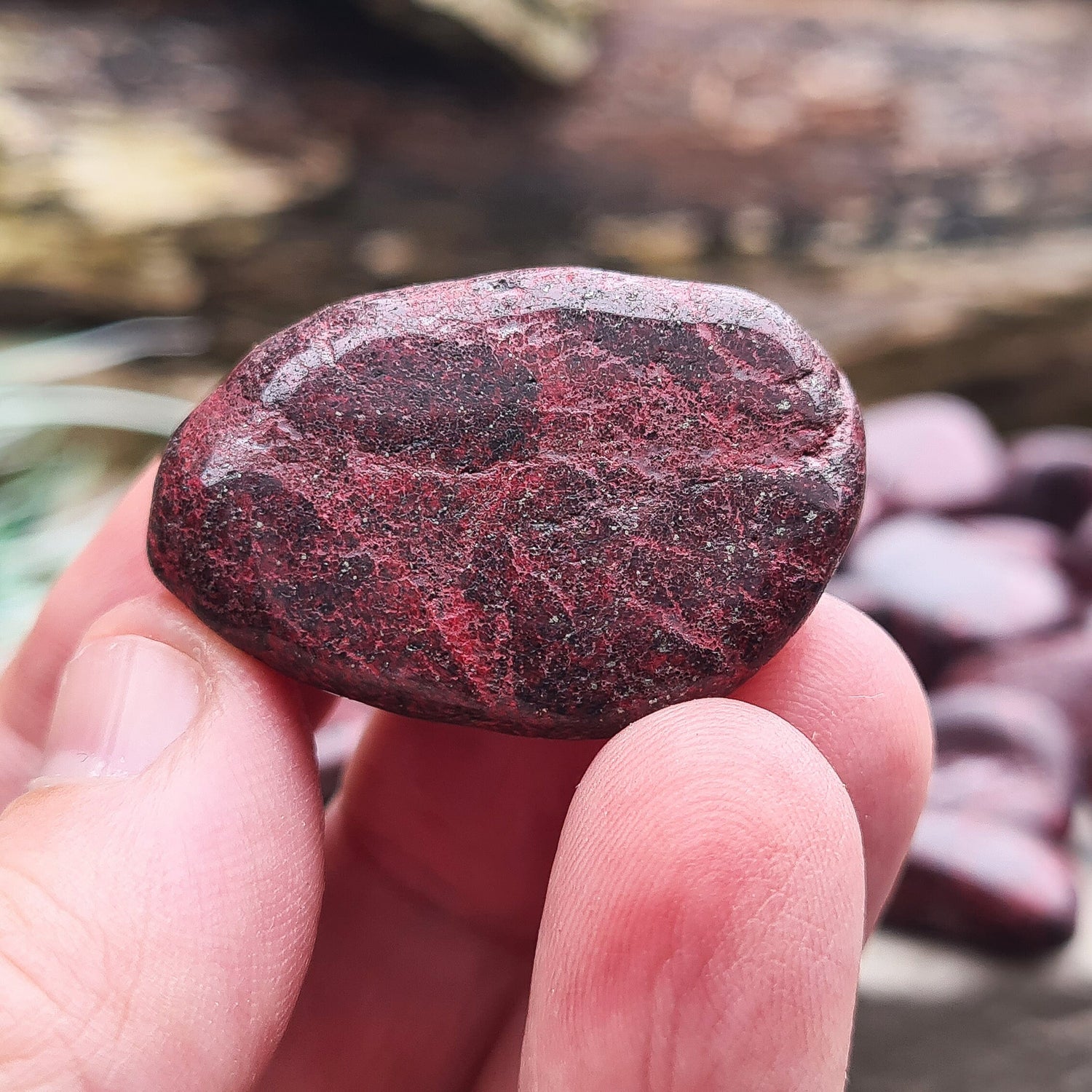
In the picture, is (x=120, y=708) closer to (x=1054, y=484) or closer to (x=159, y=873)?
(x=159, y=873)

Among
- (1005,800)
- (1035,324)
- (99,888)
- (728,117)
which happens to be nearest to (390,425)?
(99,888)

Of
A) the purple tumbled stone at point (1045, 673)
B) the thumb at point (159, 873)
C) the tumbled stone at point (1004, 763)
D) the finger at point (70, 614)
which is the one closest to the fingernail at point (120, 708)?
the thumb at point (159, 873)

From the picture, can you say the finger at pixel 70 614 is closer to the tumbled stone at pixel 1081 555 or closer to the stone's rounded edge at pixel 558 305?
the stone's rounded edge at pixel 558 305

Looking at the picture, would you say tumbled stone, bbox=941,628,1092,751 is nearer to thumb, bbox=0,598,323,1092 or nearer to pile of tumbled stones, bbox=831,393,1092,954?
pile of tumbled stones, bbox=831,393,1092,954

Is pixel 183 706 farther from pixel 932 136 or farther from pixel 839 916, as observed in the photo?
pixel 932 136

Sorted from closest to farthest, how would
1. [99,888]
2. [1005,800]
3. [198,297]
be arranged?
[99,888] → [1005,800] → [198,297]
